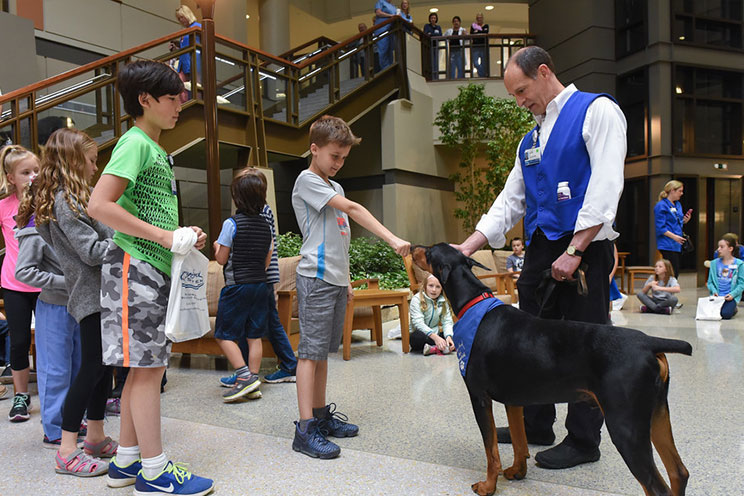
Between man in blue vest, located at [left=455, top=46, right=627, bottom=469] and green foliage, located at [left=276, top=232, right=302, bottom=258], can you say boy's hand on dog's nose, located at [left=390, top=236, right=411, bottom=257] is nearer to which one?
man in blue vest, located at [left=455, top=46, right=627, bottom=469]

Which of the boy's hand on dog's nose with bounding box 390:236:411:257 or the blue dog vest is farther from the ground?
the boy's hand on dog's nose with bounding box 390:236:411:257

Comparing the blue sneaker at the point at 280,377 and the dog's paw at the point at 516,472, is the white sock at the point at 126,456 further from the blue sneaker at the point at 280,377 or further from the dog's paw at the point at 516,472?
the blue sneaker at the point at 280,377

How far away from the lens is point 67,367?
2758mm

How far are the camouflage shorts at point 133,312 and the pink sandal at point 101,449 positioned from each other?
0.74 metres

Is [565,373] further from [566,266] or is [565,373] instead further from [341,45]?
[341,45]

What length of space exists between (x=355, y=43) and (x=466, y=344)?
9314 millimetres

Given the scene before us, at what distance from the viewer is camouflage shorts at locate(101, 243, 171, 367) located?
1956mm

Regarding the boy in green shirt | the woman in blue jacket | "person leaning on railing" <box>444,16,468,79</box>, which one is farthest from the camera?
"person leaning on railing" <box>444,16,468,79</box>

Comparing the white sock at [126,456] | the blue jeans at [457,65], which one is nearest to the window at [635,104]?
the blue jeans at [457,65]

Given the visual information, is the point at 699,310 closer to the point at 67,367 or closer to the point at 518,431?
the point at 518,431

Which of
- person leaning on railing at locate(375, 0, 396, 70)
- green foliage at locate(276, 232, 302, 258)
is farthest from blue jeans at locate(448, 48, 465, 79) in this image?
green foliage at locate(276, 232, 302, 258)

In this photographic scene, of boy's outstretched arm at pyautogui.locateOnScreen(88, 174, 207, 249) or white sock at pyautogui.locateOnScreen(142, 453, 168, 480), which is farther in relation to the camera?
white sock at pyautogui.locateOnScreen(142, 453, 168, 480)


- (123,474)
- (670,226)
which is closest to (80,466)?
(123,474)

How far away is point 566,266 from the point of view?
2.12m
